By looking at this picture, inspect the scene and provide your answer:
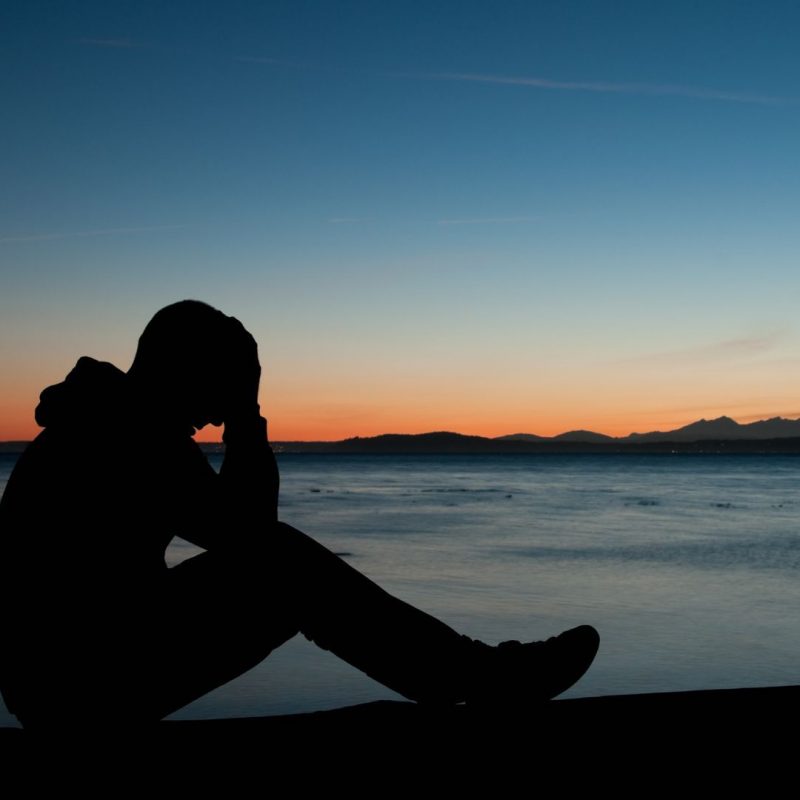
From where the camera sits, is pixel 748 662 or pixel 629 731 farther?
pixel 748 662

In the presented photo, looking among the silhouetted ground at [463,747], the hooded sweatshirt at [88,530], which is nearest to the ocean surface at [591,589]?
the silhouetted ground at [463,747]

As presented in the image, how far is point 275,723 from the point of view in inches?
82.4

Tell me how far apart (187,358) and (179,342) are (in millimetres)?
39

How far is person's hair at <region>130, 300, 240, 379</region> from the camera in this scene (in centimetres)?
187

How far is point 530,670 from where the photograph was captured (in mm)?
2080

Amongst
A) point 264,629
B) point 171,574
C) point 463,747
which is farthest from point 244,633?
point 463,747

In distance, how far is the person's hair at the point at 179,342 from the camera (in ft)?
6.15

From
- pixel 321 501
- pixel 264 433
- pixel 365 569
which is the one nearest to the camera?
pixel 264 433

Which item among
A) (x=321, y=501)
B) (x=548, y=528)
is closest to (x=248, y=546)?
(x=548, y=528)

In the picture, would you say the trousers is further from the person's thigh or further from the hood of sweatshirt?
the hood of sweatshirt

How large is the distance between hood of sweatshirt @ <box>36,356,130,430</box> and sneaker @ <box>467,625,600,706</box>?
40.3 inches

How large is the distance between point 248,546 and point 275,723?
1.67 feet

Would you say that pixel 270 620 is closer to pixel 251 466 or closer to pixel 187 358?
pixel 251 466

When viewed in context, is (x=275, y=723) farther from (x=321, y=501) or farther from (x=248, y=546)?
(x=321, y=501)
